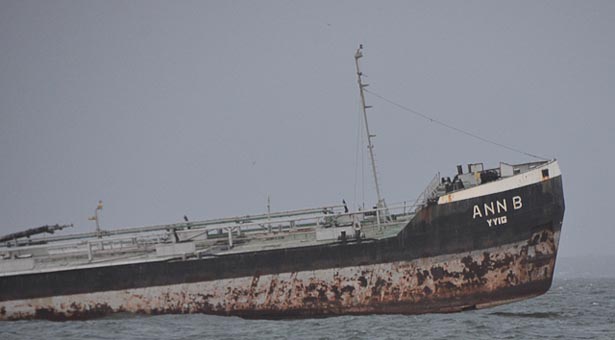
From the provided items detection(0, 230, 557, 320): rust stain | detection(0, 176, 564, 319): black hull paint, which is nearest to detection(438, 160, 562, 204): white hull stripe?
detection(0, 176, 564, 319): black hull paint

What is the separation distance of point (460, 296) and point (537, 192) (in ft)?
15.9

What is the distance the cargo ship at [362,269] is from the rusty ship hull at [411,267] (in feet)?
0.12

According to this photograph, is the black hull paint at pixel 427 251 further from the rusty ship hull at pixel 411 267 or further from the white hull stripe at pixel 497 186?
the white hull stripe at pixel 497 186

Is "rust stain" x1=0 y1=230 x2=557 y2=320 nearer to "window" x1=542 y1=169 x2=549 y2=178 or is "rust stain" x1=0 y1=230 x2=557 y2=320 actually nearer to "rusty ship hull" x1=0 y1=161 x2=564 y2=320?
"rusty ship hull" x1=0 y1=161 x2=564 y2=320

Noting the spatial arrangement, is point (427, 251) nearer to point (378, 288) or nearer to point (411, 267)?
point (411, 267)

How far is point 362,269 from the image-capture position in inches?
1351

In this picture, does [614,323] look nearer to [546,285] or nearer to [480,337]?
[546,285]

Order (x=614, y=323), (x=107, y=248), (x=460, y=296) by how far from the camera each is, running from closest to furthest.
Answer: (x=614, y=323) < (x=460, y=296) < (x=107, y=248)

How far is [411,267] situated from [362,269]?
1.80 meters

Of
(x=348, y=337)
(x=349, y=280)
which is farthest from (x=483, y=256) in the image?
(x=348, y=337)

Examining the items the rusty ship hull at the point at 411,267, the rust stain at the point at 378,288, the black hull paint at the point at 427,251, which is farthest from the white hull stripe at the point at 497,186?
the rust stain at the point at 378,288

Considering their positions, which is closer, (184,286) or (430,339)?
(430,339)

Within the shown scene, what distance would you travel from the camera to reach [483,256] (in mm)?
33906

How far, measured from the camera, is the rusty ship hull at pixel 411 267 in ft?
111
